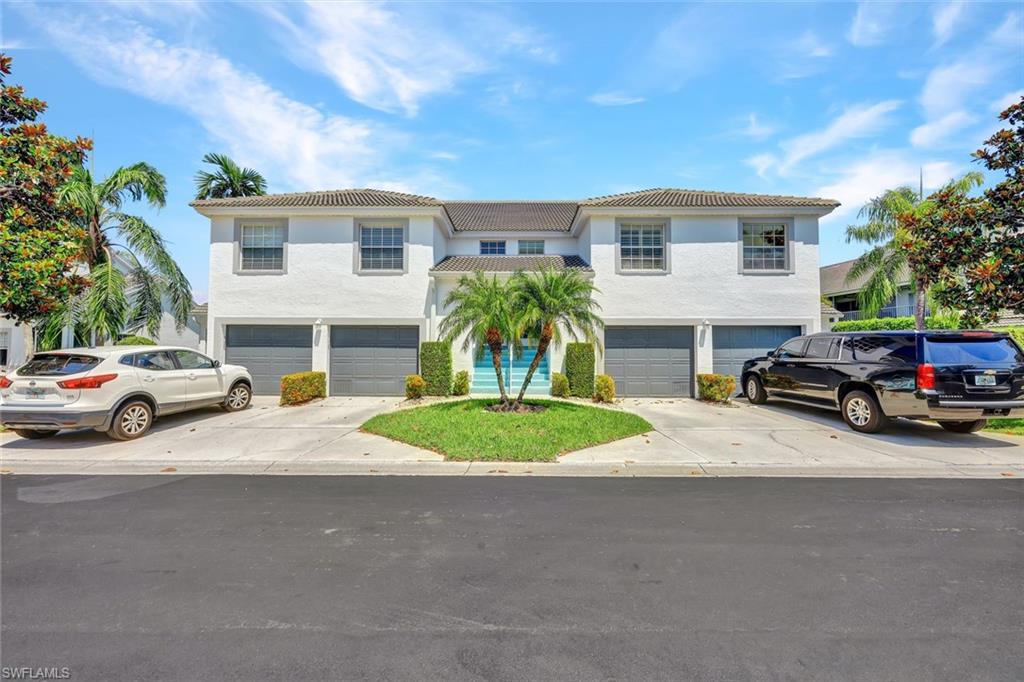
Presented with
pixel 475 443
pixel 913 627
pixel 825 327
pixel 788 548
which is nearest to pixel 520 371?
pixel 475 443

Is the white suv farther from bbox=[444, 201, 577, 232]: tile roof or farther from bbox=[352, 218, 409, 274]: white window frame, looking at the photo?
bbox=[444, 201, 577, 232]: tile roof

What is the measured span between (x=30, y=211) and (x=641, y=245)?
14.9 metres

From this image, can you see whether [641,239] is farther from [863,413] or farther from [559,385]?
[863,413]

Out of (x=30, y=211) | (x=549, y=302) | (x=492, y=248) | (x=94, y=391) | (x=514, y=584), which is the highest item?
(x=492, y=248)

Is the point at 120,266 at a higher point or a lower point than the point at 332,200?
lower

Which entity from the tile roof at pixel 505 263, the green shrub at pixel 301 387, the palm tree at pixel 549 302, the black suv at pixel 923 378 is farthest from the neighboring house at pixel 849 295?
the green shrub at pixel 301 387

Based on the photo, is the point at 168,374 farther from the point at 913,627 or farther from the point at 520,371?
the point at 913,627

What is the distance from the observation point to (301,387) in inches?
491

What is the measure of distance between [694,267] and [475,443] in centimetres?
1039

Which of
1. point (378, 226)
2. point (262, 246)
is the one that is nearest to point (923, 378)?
→ point (378, 226)

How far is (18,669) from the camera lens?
8.05 feet

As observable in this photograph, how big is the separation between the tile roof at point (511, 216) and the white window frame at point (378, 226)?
2.44 m

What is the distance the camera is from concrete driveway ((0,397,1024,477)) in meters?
6.59

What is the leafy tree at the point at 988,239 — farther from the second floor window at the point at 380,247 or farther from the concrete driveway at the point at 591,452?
the second floor window at the point at 380,247
